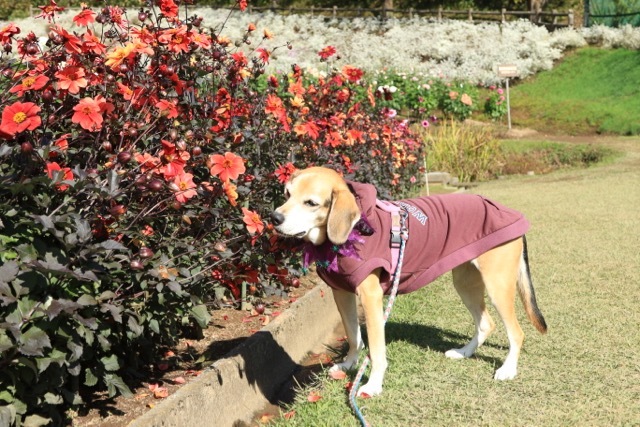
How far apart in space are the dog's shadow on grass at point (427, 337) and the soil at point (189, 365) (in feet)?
1.89

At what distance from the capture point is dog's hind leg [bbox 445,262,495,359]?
4605 mm

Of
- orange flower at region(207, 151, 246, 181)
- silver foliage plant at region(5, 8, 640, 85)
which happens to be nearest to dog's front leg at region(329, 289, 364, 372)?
orange flower at region(207, 151, 246, 181)

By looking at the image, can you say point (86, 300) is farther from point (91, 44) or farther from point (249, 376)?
point (249, 376)

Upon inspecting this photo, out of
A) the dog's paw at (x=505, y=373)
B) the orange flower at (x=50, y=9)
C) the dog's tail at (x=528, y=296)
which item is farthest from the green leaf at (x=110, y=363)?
the dog's tail at (x=528, y=296)

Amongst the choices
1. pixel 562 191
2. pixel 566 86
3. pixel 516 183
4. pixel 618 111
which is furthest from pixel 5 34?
pixel 566 86

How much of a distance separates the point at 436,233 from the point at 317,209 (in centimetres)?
88

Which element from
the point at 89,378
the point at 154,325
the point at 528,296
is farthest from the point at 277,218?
the point at 528,296

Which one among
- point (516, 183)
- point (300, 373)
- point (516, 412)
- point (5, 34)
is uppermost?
point (5, 34)

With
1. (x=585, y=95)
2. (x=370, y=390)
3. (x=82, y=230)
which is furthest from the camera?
(x=585, y=95)

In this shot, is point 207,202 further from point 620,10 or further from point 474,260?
point 620,10

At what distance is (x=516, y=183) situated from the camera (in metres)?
16.4

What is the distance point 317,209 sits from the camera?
380 centimetres

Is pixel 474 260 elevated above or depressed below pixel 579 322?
above

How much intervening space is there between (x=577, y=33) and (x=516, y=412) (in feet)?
115
